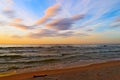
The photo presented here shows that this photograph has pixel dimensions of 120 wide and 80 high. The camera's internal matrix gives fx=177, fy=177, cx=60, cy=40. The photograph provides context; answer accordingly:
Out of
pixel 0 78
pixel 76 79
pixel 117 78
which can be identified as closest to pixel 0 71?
pixel 0 78

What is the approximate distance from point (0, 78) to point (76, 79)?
10.7 feet

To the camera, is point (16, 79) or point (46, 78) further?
point (16, 79)

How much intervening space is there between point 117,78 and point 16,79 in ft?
13.1

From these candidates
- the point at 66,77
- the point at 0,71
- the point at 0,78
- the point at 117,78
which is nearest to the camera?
the point at 117,78

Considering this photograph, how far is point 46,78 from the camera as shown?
6738 mm

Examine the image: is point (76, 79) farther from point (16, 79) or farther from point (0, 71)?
point (0, 71)

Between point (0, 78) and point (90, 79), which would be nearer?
point (90, 79)

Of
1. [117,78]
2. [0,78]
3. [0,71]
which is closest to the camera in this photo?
[117,78]

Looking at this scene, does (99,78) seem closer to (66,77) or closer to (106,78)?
(106,78)

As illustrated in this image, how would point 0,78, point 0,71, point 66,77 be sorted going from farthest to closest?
point 0,71, point 0,78, point 66,77

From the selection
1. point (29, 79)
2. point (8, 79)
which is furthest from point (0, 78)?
point (29, 79)

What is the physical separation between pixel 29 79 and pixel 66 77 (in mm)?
1449

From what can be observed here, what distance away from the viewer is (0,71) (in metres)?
8.99

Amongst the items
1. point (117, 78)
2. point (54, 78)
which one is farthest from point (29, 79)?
point (117, 78)
